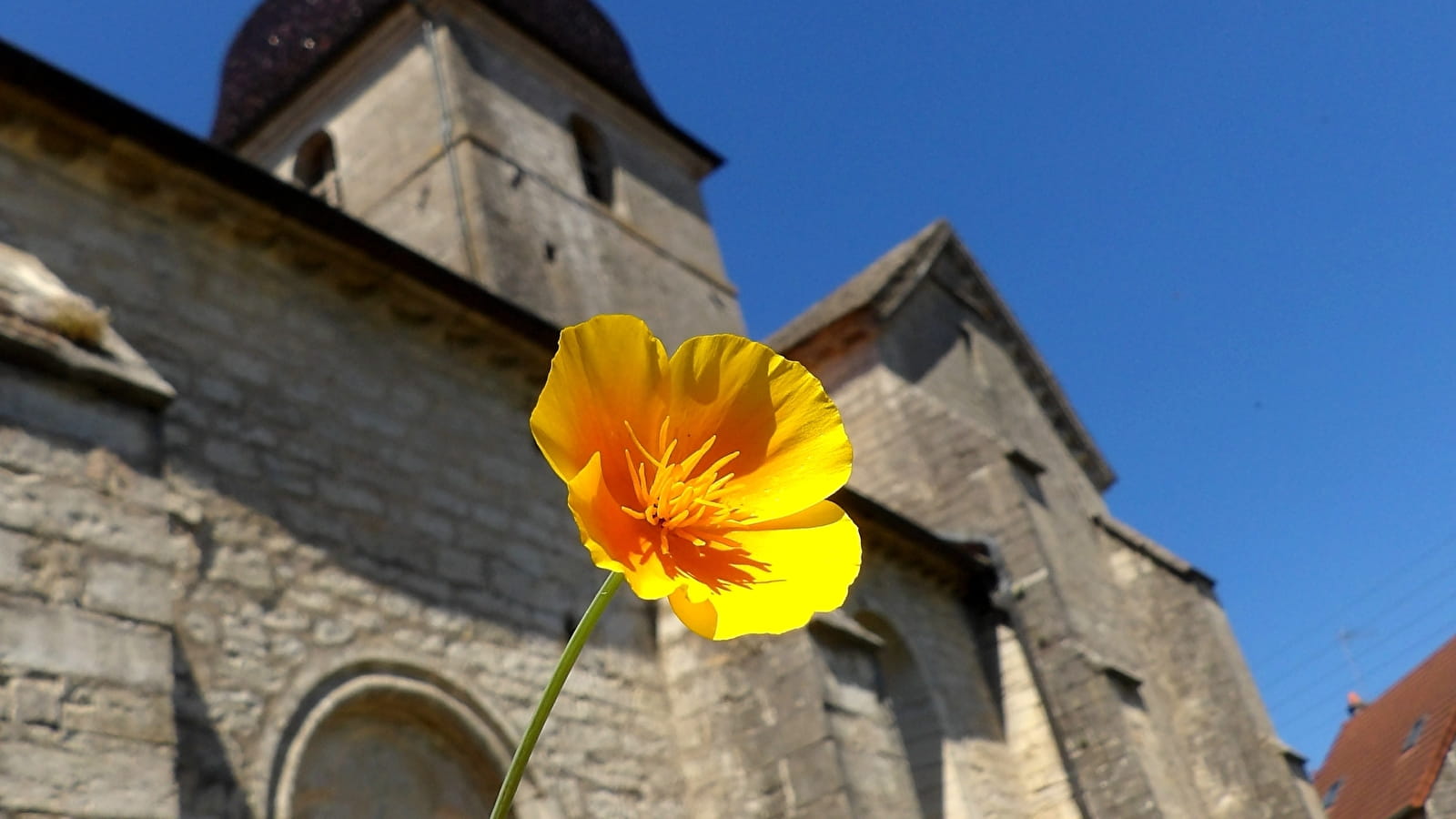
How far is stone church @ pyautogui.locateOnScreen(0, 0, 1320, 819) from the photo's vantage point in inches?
175

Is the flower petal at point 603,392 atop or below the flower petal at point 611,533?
atop

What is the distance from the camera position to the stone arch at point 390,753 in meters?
5.39

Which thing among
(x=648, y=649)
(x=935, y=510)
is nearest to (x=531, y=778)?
(x=648, y=649)

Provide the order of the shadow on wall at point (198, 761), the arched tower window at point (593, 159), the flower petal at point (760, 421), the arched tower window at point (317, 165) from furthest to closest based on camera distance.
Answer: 1. the arched tower window at point (593, 159)
2. the arched tower window at point (317, 165)
3. the shadow on wall at point (198, 761)
4. the flower petal at point (760, 421)

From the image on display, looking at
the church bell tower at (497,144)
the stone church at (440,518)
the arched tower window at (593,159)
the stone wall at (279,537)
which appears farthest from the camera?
the arched tower window at (593,159)

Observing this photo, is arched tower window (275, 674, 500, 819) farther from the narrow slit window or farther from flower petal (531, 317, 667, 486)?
the narrow slit window

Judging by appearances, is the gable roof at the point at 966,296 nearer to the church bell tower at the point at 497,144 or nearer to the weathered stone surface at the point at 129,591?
the church bell tower at the point at 497,144

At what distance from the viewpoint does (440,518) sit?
668 cm

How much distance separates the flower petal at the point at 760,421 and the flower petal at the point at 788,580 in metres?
0.02

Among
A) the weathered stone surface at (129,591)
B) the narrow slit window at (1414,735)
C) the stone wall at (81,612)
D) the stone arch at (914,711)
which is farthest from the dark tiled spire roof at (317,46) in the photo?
the narrow slit window at (1414,735)

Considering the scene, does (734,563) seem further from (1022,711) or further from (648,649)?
(1022,711)

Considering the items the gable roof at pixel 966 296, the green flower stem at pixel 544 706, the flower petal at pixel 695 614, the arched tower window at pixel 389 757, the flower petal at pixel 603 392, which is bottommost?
the green flower stem at pixel 544 706

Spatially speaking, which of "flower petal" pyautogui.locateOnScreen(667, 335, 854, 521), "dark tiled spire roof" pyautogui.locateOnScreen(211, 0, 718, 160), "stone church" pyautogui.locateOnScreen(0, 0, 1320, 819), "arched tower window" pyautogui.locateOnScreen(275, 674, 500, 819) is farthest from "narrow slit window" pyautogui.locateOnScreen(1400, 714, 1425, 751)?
"flower petal" pyautogui.locateOnScreen(667, 335, 854, 521)

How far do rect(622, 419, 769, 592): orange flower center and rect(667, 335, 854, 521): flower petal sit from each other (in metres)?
0.03
